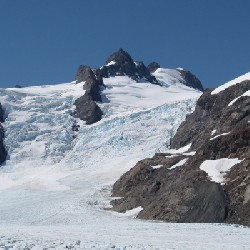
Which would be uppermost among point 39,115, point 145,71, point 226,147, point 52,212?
point 145,71

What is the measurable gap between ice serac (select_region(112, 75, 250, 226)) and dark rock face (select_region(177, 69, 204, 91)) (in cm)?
11720

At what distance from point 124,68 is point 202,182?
404ft

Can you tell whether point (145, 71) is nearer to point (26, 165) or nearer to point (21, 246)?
point (26, 165)

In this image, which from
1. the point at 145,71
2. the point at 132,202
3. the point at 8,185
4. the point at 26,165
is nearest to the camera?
the point at 132,202

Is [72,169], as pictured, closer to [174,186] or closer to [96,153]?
[96,153]

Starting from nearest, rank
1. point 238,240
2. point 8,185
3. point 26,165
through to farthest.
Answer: point 238,240 < point 8,185 < point 26,165

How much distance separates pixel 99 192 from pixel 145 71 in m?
A: 109

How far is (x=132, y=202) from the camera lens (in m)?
46.2

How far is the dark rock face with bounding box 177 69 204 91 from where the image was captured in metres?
184

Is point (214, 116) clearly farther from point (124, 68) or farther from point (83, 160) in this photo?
point (124, 68)

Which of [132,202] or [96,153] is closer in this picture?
[132,202]

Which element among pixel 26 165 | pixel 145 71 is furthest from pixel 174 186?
pixel 145 71

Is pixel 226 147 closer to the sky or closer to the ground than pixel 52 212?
closer to the sky

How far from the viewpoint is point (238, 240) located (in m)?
22.9
